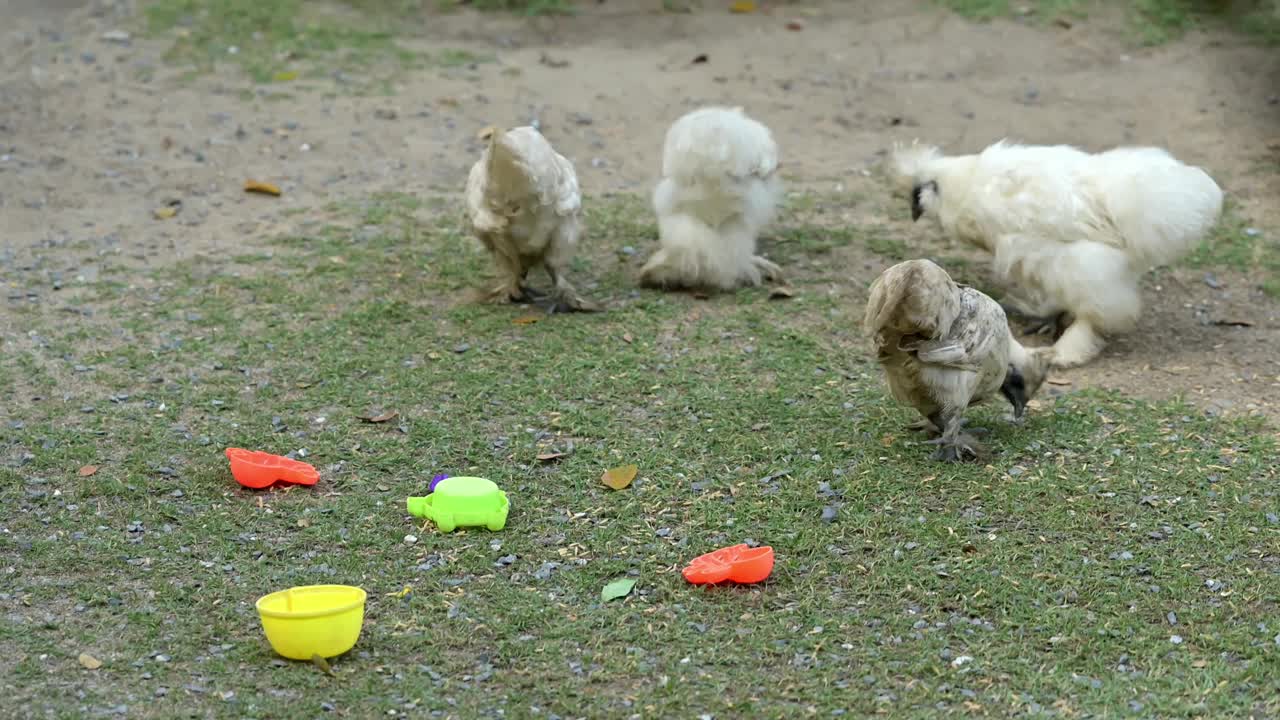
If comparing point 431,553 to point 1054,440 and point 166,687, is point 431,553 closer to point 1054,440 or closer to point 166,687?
point 166,687

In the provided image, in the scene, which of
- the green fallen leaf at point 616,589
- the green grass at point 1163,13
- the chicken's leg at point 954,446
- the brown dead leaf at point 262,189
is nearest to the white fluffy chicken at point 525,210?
the brown dead leaf at point 262,189

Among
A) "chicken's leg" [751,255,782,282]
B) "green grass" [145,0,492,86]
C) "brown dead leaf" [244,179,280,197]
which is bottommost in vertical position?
"chicken's leg" [751,255,782,282]

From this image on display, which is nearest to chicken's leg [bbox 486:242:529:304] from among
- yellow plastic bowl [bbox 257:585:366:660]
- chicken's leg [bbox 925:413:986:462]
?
chicken's leg [bbox 925:413:986:462]

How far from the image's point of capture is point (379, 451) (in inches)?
191

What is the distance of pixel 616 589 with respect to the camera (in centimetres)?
395

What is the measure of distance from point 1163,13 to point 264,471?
26.9 ft

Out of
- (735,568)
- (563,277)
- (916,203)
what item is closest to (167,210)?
(563,277)

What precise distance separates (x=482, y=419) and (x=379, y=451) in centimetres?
45

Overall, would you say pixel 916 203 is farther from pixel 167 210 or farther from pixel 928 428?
pixel 167 210

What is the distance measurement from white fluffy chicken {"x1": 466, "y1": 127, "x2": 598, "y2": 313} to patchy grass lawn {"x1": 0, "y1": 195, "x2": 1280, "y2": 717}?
0.21m

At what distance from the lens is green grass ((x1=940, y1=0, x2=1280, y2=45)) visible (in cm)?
966

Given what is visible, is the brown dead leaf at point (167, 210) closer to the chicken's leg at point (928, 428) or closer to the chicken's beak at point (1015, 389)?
the chicken's leg at point (928, 428)

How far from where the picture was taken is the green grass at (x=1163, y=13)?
9656 millimetres

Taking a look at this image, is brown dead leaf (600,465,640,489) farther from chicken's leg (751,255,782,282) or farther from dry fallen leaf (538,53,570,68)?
dry fallen leaf (538,53,570,68)
